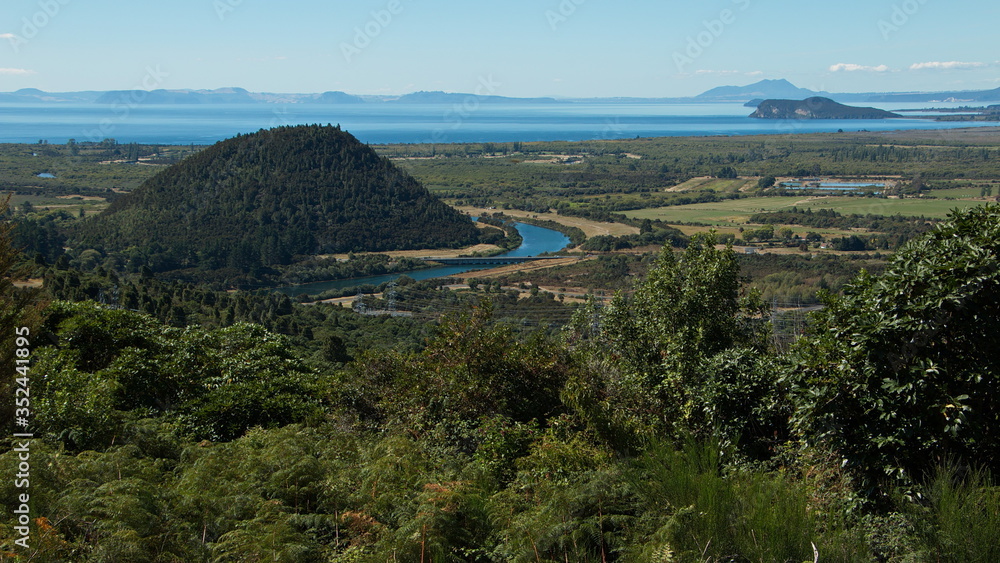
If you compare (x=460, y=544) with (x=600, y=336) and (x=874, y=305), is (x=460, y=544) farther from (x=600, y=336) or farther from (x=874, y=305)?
(x=600, y=336)

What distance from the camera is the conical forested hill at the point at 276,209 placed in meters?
69.4

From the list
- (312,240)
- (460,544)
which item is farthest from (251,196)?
(460,544)

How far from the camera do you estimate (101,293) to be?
28.2m

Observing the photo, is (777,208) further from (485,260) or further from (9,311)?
(9,311)

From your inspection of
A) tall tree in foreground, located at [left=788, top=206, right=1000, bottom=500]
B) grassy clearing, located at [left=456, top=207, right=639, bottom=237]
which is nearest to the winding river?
grassy clearing, located at [left=456, top=207, right=639, bottom=237]

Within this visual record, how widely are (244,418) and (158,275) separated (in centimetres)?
5792

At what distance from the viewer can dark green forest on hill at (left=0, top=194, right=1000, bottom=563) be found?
5074 millimetres

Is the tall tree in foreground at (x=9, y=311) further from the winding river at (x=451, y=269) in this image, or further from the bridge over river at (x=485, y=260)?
the bridge over river at (x=485, y=260)

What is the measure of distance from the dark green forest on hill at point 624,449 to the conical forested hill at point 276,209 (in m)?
62.2

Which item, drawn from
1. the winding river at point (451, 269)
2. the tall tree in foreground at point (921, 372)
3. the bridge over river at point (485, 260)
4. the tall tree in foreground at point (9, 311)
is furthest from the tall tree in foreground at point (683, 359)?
the bridge over river at point (485, 260)

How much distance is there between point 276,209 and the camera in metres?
78.6

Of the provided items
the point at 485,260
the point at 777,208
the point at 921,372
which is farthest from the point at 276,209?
the point at 921,372

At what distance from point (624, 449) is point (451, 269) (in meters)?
62.7

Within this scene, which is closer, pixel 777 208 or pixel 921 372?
pixel 921 372
